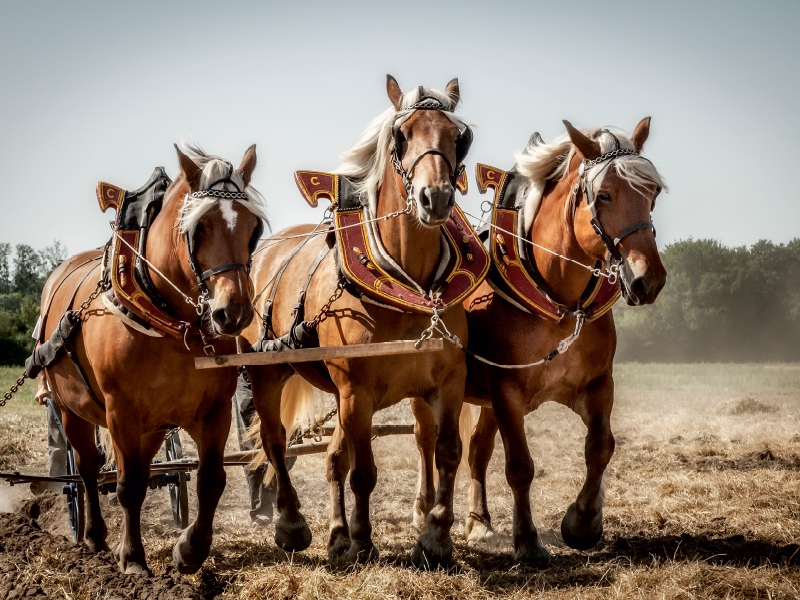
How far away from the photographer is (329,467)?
4949 mm

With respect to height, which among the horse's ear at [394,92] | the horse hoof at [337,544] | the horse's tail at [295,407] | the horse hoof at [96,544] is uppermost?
the horse's ear at [394,92]

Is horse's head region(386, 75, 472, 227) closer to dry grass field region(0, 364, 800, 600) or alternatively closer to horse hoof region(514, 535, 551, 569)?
dry grass field region(0, 364, 800, 600)

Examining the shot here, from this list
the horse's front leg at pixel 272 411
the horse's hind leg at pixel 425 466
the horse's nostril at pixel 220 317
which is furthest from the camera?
the horse's hind leg at pixel 425 466

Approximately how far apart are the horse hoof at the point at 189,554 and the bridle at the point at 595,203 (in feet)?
8.63

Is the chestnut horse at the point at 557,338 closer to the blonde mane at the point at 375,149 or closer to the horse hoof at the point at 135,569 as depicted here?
the blonde mane at the point at 375,149

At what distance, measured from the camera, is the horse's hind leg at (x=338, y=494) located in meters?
4.46

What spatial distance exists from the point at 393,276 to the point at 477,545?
207cm

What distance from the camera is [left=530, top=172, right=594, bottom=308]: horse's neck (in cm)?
415

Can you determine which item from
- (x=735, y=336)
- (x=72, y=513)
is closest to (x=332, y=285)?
(x=72, y=513)

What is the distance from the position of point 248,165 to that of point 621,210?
1901 millimetres

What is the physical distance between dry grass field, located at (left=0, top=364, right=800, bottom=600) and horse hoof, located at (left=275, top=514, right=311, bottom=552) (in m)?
0.07

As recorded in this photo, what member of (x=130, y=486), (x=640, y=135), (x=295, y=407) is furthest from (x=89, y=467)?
(x=640, y=135)

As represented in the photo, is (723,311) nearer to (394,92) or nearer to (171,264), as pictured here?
(394,92)

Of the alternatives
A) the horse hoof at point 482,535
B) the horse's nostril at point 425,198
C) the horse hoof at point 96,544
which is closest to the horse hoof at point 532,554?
the horse hoof at point 482,535
